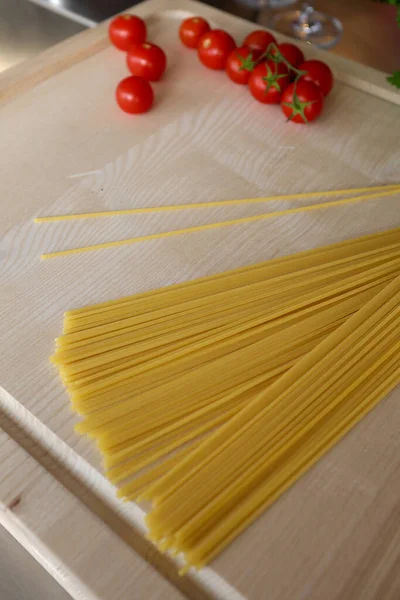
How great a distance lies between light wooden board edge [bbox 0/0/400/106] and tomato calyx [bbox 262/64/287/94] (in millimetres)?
224

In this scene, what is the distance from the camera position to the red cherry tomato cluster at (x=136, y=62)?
4.77 feet

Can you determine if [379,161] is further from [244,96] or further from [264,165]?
[244,96]

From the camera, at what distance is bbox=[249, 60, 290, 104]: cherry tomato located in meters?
1.49

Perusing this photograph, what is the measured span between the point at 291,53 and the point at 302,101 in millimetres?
189

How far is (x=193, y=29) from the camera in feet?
5.39

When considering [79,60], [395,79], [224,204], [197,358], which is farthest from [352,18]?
[197,358]

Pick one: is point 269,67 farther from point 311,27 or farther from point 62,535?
point 62,535

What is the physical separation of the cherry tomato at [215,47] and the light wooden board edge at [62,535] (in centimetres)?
115

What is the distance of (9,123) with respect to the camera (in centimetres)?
144

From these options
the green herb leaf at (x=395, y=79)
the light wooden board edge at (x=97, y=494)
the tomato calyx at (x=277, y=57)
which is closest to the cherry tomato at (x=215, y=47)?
the tomato calyx at (x=277, y=57)

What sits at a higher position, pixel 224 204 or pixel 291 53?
pixel 291 53

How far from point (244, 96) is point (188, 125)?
20cm

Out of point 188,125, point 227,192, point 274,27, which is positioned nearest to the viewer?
point 227,192

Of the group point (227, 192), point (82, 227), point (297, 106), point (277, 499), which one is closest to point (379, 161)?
point (297, 106)
